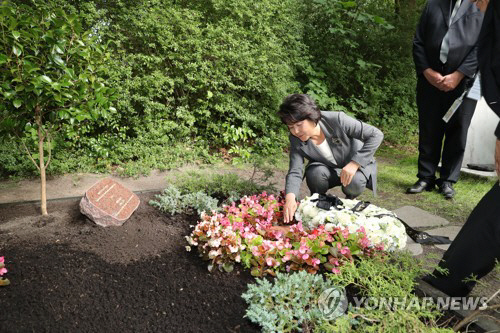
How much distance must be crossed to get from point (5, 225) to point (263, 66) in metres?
4.14

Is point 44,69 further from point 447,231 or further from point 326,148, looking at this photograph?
point 447,231

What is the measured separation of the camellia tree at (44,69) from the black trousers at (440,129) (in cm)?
341

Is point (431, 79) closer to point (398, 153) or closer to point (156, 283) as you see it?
point (398, 153)

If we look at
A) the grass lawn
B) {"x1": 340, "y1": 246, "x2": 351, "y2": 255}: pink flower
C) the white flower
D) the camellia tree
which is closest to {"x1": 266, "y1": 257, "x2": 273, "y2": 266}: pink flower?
the white flower

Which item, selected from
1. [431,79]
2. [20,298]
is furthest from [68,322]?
[431,79]

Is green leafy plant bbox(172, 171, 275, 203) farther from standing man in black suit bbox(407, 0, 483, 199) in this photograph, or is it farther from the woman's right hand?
standing man in black suit bbox(407, 0, 483, 199)

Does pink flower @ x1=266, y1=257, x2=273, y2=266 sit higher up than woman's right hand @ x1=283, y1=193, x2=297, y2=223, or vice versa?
woman's right hand @ x1=283, y1=193, x2=297, y2=223

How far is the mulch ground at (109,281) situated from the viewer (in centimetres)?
212

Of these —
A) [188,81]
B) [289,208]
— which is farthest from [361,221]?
[188,81]

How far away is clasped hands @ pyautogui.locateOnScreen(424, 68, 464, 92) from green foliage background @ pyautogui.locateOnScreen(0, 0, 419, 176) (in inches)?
93.3

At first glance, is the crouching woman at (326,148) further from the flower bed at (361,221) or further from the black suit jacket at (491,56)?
the black suit jacket at (491,56)

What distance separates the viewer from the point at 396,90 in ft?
29.1

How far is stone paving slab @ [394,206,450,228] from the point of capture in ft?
12.1

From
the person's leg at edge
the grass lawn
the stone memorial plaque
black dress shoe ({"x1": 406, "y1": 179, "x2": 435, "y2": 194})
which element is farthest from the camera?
black dress shoe ({"x1": 406, "y1": 179, "x2": 435, "y2": 194})
